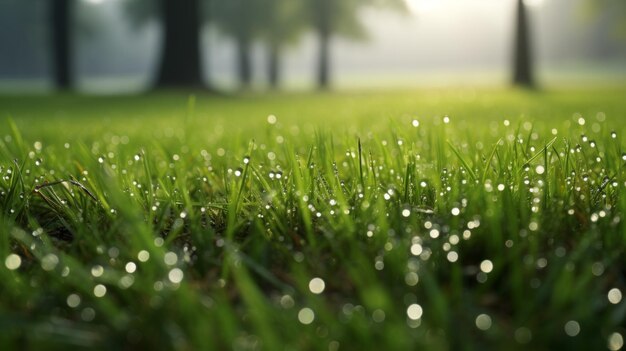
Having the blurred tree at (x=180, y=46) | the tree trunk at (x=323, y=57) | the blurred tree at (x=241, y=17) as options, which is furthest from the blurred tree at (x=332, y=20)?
the blurred tree at (x=180, y=46)

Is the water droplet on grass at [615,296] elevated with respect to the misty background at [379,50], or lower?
lower

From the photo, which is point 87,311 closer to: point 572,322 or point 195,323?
point 195,323

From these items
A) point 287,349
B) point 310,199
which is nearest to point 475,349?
point 287,349

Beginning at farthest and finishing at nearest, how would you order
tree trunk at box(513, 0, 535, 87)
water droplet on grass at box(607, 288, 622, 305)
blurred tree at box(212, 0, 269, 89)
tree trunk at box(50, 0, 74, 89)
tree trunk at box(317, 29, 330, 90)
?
blurred tree at box(212, 0, 269, 89)
tree trunk at box(317, 29, 330, 90)
tree trunk at box(50, 0, 74, 89)
tree trunk at box(513, 0, 535, 87)
water droplet on grass at box(607, 288, 622, 305)

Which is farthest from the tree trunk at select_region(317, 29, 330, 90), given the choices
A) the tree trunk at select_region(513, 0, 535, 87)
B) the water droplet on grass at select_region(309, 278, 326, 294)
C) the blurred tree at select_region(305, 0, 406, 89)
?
the water droplet on grass at select_region(309, 278, 326, 294)

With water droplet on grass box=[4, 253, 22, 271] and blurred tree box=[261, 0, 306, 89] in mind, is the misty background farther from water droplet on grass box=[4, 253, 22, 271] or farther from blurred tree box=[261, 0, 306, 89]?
water droplet on grass box=[4, 253, 22, 271]

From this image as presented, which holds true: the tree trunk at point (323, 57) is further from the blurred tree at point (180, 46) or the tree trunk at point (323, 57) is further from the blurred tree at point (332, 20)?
the blurred tree at point (180, 46)

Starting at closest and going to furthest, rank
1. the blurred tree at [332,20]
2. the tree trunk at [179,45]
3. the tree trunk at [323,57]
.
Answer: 1. the tree trunk at [179,45]
2. the blurred tree at [332,20]
3. the tree trunk at [323,57]
